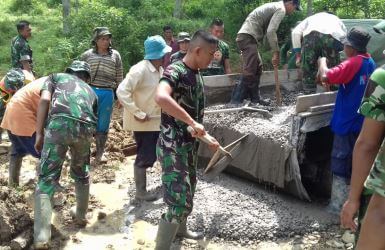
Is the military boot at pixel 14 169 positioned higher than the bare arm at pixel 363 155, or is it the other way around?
the bare arm at pixel 363 155

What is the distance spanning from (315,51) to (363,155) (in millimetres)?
3701

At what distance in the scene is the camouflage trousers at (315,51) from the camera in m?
5.68

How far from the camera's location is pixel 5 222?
4.00 metres

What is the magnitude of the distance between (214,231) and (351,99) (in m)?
1.77

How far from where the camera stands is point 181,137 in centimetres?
365

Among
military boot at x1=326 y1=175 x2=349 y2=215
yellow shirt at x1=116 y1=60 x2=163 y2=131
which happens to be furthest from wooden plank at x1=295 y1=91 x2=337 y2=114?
yellow shirt at x1=116 y1=60 x2=163 y2=131

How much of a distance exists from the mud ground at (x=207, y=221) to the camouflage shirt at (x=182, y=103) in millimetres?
1109

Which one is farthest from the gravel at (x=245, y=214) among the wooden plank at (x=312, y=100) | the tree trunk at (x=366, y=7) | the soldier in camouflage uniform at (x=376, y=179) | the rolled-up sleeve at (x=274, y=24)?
the tree trunk at (x=366, y=7)

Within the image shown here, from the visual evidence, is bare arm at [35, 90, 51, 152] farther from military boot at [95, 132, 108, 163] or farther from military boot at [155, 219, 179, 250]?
military boot at [95, 132, 108, 163]

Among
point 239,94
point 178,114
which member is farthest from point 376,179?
point 239,94

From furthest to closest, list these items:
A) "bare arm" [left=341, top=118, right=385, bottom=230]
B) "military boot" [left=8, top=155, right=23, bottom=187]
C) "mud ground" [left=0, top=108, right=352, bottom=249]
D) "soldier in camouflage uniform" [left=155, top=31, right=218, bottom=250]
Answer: "military boot" [left=8, top=155, right=23, bottom=187]
"mud ground" [left=0, top=108, right=352, bottom=249]
"soldier in camouflage uniform" [left=155, top=31, right=218, bottom=250]
"bare arm" [left=341, top=118, right=385, bottom=230]

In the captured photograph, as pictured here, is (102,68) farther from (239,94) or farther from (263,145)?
(263,145)

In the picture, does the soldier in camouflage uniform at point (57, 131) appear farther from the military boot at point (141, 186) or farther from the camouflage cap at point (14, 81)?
the camouflage cap at point (14, 81)

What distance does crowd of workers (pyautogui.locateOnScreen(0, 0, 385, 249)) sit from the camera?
2375 millimetres
